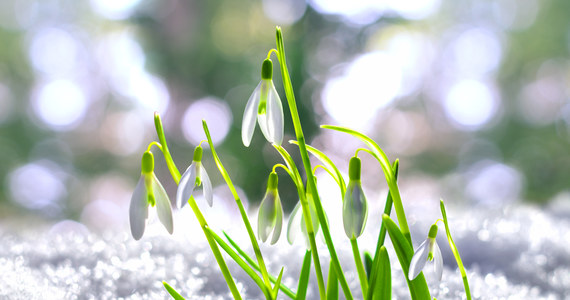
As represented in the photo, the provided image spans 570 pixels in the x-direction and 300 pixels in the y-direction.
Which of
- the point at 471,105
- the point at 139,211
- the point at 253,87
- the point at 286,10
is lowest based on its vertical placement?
the point at 139,211

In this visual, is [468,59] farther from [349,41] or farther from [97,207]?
[97,207]

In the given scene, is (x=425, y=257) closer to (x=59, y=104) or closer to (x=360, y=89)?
(x=360, y=89)

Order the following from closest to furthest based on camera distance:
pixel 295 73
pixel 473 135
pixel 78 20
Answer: pixel 295 73
pixel 78 20
pixel 473 135

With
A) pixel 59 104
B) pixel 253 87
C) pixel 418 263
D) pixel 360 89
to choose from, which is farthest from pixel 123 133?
pixel 418 263

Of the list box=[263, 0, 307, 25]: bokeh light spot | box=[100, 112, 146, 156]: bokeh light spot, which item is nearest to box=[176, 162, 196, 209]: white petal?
box=[263, 0, 307, 25]: bokeh light spot

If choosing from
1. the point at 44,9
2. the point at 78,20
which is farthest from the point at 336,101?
the point at 44,9

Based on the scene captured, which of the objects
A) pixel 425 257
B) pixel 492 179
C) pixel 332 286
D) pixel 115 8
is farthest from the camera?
pixel 492 179

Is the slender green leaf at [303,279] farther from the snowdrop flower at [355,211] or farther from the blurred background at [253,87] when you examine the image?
the blurred background at [253,87]
